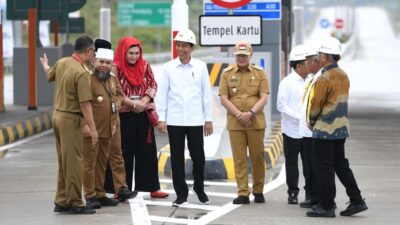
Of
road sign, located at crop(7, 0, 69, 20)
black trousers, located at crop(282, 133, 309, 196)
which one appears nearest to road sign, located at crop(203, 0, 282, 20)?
black trousers, located at crop(282, 133, 309, 196)

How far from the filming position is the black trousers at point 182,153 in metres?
12.8

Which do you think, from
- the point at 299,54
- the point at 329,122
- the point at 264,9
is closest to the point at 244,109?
the point at 299,54

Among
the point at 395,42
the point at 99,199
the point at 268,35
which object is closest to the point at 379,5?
the point at 395,42

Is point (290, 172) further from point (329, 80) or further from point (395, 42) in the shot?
point (395, 42)

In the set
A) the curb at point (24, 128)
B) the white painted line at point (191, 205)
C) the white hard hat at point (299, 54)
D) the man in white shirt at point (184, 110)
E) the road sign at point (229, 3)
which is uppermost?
the road sign at point (229, 3)

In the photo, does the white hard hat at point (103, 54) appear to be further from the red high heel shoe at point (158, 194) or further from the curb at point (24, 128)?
the curb at point (24, 128)

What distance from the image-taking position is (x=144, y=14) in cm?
7394

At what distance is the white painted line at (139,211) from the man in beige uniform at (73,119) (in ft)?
1.50

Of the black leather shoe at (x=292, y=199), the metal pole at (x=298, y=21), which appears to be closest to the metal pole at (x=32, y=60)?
the black leather shoe at (x=292, y=199)

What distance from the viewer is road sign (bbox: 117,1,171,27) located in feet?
240

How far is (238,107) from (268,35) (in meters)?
11.7

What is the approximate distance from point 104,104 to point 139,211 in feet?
3.80

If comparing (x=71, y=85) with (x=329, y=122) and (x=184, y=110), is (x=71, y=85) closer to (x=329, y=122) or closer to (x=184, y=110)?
(x=184, y=110)

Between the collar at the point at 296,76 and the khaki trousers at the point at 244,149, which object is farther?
the collar at the point at 296,76
